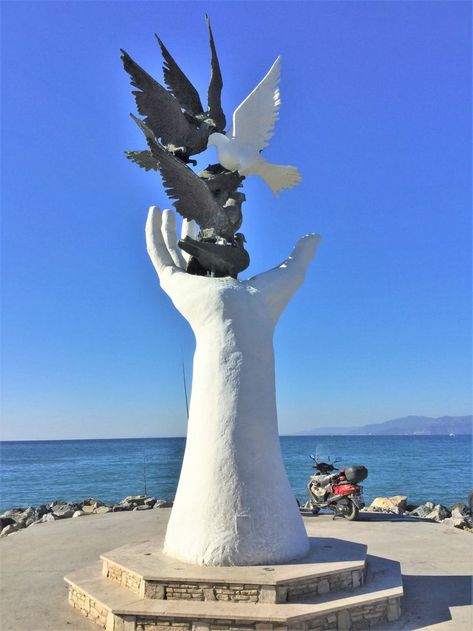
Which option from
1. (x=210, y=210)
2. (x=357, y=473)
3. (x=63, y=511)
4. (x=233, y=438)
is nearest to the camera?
(x=233, y=438)

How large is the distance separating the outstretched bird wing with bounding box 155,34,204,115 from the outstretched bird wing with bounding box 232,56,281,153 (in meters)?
0.76

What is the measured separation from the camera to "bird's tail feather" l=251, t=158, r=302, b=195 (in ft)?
27.0

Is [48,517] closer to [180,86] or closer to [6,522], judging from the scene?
[6,522]

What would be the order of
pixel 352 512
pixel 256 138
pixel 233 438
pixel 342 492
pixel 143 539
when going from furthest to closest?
1. pixel 352 512
2. pixel 342 492
3. pixel 143 539
4. pixel 256 138
5. pixel 233 438

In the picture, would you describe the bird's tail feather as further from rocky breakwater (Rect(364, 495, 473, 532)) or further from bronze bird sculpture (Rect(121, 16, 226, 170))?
rocky breakwater (Rect(364, 495, 473, 532))

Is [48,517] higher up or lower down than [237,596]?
lower down

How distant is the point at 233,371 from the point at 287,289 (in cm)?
147

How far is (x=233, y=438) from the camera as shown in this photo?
269 inches

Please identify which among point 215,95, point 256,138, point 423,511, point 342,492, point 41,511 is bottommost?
point 41,511

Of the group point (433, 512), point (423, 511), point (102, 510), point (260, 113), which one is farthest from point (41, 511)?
point (260, 113)

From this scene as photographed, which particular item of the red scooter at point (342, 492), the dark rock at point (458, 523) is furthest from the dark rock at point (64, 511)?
the dark rock at point (458, 523)

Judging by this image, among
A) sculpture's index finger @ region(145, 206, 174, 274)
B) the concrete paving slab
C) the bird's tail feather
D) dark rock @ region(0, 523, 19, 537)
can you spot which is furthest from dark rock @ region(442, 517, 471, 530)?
Result: dark rock @ region(0, 523, 19, 537)

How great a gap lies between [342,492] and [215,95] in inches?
304

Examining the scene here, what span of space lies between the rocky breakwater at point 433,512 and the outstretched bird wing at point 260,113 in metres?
8.46
